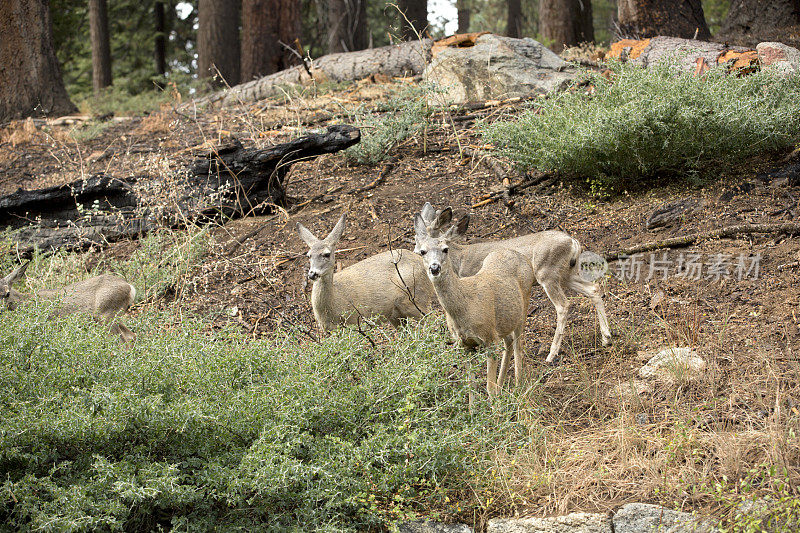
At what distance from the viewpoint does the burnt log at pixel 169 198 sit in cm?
980

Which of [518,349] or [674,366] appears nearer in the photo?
[674,366]

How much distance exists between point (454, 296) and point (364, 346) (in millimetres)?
819

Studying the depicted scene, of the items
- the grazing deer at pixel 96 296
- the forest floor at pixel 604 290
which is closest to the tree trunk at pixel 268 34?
the forest floor at pixel 604 290

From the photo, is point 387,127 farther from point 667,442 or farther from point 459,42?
point 667,442

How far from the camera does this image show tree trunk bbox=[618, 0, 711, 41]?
13070mm

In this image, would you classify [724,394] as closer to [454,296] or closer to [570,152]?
[454,296]

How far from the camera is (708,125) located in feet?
27.4

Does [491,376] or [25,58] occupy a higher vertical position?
[25,58]

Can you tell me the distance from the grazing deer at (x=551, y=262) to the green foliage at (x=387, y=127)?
3.53m

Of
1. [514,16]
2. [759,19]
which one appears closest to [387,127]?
[759,19]

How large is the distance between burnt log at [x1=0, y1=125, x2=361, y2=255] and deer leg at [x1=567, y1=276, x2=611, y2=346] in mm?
3578

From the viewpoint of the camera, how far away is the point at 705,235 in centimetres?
768

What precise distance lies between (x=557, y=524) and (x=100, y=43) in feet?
69.2

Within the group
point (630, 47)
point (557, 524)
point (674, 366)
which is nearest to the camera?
point (557, 524)
